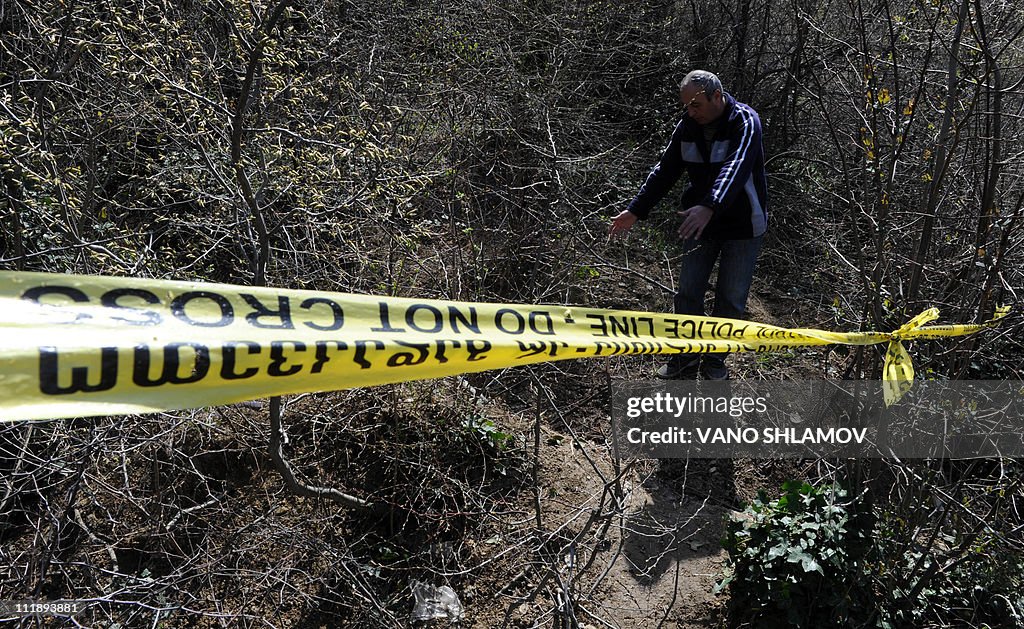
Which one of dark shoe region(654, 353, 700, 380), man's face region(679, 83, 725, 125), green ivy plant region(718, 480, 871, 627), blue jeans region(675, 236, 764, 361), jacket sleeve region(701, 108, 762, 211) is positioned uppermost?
man's face region(679, 83, 725, 125)

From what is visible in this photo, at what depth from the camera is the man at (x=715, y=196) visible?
4250 mm

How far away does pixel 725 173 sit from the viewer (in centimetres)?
421

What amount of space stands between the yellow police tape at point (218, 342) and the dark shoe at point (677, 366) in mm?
1968

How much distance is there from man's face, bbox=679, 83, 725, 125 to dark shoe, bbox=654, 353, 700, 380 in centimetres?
154

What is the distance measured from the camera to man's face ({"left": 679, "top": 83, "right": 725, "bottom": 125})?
14.1 ft

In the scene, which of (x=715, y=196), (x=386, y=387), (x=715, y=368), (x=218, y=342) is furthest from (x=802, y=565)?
(x=218, y=342)

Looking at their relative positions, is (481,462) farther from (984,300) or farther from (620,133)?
(620,133)

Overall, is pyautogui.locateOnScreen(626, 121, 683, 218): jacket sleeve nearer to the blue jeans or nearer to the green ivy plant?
the blue jeans

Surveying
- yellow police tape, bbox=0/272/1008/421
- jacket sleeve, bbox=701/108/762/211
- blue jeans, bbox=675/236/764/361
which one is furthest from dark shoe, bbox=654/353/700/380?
yellow police tape, bbox=0/272/1008/421

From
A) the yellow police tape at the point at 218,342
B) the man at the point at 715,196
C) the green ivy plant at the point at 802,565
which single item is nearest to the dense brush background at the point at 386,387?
the green ivy plant at the point at 802,565

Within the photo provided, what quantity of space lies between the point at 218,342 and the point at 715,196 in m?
2.95

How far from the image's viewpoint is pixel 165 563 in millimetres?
4266

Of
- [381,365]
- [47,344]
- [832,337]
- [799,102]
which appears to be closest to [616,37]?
[799,102]

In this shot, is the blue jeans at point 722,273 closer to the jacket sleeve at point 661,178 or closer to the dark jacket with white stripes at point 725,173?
the dark jacket with white stripes at point 725,173
